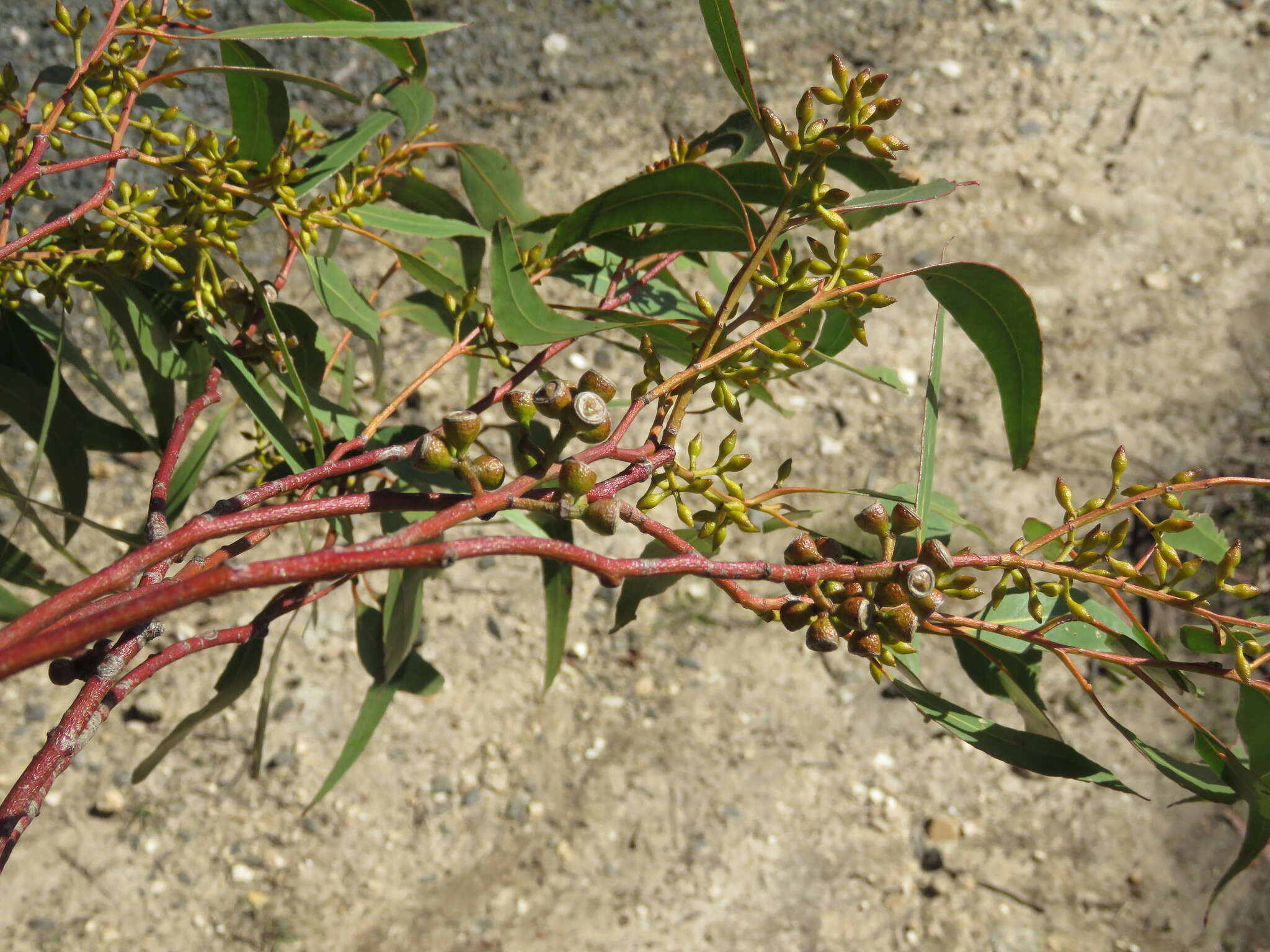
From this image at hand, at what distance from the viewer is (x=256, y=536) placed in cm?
73

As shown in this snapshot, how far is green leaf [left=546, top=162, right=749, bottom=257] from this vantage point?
0.77 meters

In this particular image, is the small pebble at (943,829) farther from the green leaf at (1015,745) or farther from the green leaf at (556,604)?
the green leaf at (1015,745)

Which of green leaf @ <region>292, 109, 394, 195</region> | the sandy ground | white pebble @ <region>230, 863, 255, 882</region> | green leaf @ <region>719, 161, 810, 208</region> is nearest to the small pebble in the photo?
the sandy ground

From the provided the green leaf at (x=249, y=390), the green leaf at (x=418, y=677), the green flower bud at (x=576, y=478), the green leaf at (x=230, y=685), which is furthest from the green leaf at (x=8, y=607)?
the green flower bud at (x=576, y=478)

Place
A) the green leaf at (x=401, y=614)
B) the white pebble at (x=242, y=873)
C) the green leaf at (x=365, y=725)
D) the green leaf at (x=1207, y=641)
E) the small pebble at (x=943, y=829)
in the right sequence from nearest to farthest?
1. the green leaf at (x=1207, y=641)
2. the green leaf at (x=401, y=614)
3. the green leaf at (x=365, y=725)
4. the white pebble at (x=242, y=873)
5. the small pebble at (x=943, y=829)

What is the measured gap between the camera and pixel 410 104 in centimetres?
99

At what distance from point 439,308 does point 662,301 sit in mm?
277

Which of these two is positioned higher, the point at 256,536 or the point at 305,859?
the point at 256,536

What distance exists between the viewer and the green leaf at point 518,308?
70cm

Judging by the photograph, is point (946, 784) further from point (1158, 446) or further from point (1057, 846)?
point (1158, 446)

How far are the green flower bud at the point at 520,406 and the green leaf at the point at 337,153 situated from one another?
1.05 ft

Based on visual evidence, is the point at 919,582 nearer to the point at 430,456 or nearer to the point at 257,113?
the point at 430,456

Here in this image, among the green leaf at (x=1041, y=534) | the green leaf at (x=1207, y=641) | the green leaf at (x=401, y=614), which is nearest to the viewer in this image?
the green leaf at (x=1207, y=641)

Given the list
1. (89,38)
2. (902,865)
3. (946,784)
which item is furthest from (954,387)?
(89,38)
